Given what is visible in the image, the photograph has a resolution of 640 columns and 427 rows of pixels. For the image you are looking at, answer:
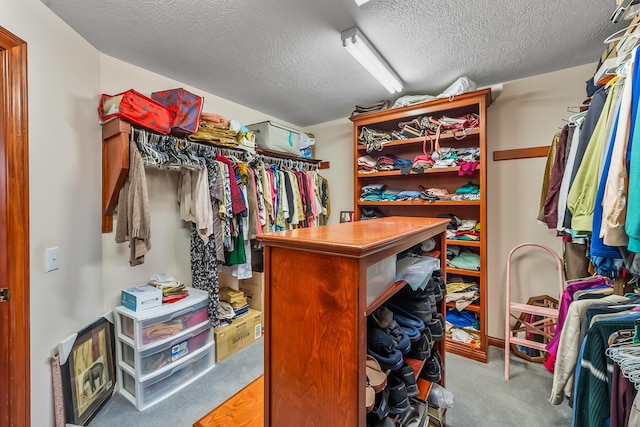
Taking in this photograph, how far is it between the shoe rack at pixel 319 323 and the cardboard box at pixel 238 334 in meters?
1.71

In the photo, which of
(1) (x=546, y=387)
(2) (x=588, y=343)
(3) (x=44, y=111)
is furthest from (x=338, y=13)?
(1) (x=546, y=387)

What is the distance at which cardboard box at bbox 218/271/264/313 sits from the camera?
2.81 meters

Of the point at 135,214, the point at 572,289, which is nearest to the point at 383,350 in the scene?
the point at 572,289

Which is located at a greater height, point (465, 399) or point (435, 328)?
point (435, 328)

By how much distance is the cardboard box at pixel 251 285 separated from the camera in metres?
2.81

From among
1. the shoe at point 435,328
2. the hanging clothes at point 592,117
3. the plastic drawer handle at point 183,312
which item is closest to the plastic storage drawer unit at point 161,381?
the plastic drawer handle at point 183,312

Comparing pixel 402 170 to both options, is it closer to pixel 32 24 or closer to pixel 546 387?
pixel 546 387

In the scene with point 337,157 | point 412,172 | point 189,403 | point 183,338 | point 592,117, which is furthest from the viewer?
point 337,157

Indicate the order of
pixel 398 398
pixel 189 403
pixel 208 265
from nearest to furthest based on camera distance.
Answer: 1. pixel 398 398
2. pixel 189 403
3. pixel 208 265

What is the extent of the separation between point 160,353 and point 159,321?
240 mm

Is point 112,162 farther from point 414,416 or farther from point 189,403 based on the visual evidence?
point 414,416

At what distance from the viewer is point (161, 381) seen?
6.27ft

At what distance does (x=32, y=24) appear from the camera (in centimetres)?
139

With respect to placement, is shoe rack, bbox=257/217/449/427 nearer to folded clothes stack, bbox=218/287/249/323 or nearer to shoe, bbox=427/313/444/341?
shoe, bbox=427/313/444/341
